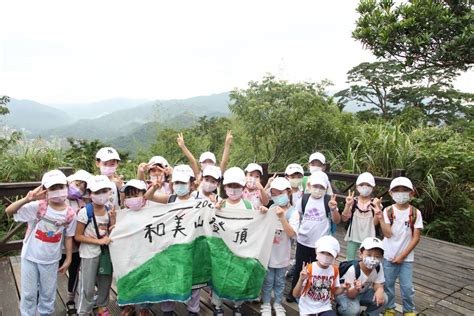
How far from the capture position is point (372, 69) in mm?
22906

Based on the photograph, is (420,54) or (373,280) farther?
(420,54)

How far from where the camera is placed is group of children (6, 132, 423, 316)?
352cm

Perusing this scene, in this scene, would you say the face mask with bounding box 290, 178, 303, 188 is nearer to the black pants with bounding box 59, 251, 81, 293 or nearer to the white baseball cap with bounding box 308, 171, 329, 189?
the white baseball cap with bounding box 308, 171, 329, 189

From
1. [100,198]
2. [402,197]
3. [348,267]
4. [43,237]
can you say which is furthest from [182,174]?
[402,197]

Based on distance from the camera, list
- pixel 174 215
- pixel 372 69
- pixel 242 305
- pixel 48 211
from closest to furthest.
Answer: pixel 48 211
pixel 174 215
pixel 242 305
pixel 372 69

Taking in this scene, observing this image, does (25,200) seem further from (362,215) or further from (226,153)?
→ (362,215)

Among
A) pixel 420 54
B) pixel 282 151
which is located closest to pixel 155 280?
pixel 420 54

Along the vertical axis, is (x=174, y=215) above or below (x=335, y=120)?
below

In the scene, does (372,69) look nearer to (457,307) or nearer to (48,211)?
(457,307)

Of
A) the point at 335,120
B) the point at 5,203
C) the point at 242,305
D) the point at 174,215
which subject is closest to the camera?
the point at 174,215

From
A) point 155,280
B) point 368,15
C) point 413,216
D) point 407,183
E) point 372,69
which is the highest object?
point 372,69

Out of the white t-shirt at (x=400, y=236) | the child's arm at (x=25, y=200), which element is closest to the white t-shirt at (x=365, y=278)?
the white t-shirt at (x=400, y=236)

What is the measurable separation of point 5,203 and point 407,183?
719 cm

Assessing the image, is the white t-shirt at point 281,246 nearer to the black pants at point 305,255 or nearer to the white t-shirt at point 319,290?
the black pants at point 305,255
